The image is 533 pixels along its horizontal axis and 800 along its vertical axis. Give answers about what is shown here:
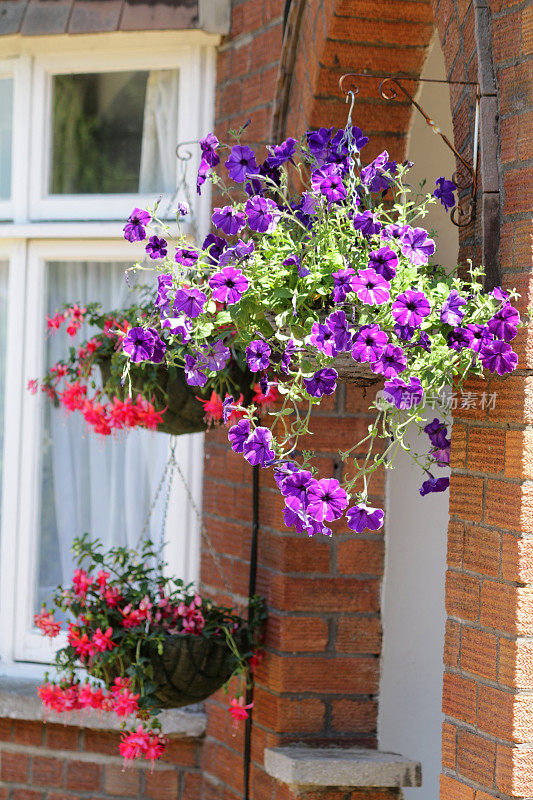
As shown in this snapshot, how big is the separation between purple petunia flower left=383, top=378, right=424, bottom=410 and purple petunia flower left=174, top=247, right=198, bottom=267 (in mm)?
475

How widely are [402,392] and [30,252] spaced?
218 centimetres

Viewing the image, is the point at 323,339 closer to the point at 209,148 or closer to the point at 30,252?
the point at 209,148

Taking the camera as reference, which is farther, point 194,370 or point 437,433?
point 437,433

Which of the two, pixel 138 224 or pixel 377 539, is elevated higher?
pixel 138 224

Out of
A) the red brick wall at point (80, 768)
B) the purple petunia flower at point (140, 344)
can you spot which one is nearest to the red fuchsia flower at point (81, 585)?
the red brick wall at point (80, 768)

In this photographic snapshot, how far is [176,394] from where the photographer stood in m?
2.57

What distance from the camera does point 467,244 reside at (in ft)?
6.21

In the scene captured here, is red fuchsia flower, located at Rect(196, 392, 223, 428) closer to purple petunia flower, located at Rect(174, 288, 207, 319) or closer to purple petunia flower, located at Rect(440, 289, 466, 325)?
purple petunia flower, located at Rect(174, 288, 207, 319)

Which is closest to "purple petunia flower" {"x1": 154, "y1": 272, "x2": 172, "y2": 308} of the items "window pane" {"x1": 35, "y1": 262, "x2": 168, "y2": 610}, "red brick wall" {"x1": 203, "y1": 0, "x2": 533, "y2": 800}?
"red brick wall" {"x1": 203, "y1": 0, "x2": 533, "y2": 800}

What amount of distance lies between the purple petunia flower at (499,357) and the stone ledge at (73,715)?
1999mm

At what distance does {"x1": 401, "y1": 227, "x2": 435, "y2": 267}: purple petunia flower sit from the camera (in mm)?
1635

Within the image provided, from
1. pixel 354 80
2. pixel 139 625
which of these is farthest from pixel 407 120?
pixel 139 625

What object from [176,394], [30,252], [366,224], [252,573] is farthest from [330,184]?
[30,252]

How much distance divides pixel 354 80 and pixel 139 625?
61.5 inches
